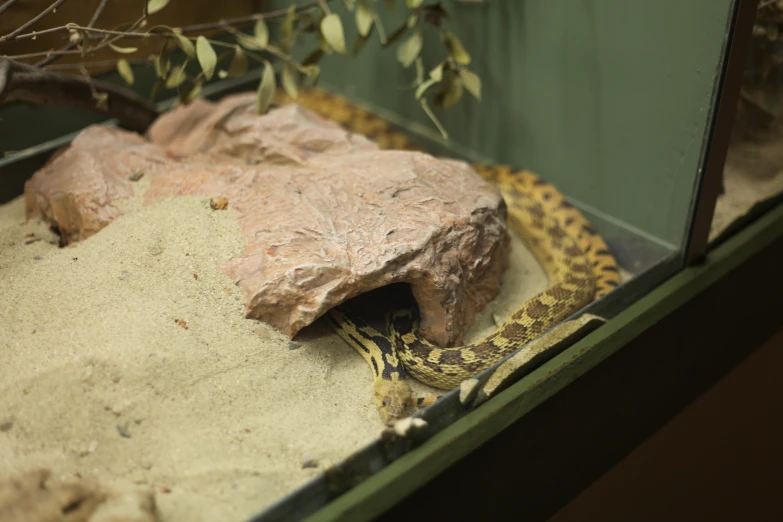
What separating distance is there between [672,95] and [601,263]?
27.9 inches

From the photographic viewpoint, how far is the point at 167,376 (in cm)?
161

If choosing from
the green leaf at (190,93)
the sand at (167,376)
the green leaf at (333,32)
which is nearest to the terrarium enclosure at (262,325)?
the sand at (167,376)

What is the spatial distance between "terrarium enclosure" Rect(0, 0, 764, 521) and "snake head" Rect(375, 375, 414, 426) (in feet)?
0.10

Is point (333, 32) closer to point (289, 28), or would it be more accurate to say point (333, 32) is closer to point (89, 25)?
point (289, 28)

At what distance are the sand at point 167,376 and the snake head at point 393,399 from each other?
4cm

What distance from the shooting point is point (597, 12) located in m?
2.42

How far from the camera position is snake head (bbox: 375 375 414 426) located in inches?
67.5

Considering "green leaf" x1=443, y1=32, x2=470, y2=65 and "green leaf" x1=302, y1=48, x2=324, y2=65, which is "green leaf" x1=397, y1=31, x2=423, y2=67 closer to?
"green leaf" x1=443, y1=32, x2=470, y2=65

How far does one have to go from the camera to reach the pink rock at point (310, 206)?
1.79m

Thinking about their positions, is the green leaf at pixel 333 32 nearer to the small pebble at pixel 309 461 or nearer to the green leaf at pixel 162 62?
the green leaf at pixel 162 62

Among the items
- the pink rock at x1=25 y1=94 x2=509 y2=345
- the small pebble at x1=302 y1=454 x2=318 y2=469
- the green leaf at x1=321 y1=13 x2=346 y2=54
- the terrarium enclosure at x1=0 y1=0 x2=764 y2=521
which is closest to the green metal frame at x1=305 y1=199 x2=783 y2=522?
the terrarium enclosure at x1=0 y1=0 x2=764 y2=521

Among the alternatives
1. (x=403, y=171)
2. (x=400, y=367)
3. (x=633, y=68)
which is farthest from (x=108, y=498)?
(x=633, y=68)

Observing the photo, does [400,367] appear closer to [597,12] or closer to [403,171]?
[403,171]

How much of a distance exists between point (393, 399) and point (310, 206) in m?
0.65
